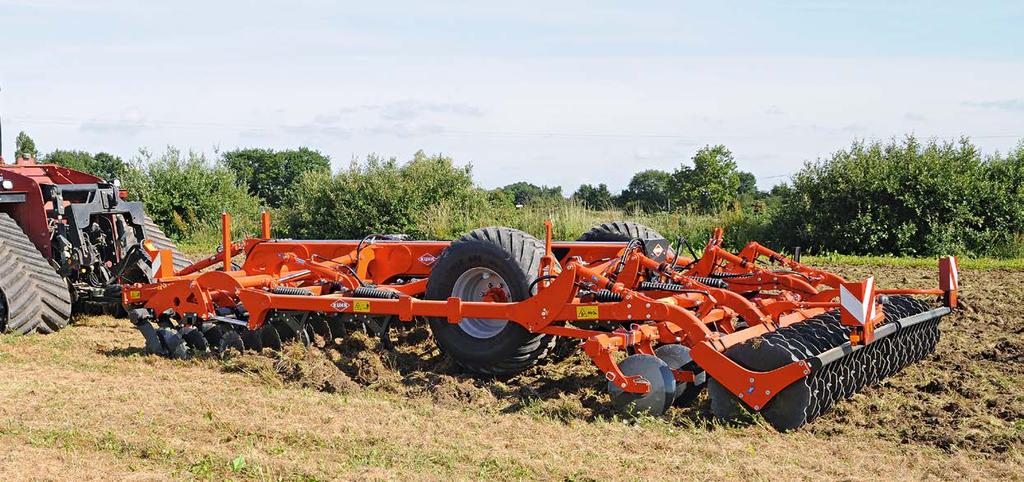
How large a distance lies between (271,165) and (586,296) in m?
41.4

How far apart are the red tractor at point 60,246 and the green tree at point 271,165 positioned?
30942mm

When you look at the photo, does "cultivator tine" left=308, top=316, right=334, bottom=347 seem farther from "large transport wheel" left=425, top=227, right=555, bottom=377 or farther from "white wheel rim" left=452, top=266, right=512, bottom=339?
"white wheel rim" left=452, top=266, right=512, bottom=339

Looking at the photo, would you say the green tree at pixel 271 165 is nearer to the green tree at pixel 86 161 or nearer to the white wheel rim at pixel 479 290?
the green tree at pixel 86 161

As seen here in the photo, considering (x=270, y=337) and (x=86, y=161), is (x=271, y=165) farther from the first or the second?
(x=270, y=337)

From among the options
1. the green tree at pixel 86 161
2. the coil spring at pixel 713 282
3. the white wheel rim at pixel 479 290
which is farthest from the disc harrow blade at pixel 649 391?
the green tree at pixel 86 161

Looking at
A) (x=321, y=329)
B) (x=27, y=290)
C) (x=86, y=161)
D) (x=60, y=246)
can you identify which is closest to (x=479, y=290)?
(x=321, y=329)

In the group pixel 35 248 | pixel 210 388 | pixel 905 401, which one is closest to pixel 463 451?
pixel 210 388

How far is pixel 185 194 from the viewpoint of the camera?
2494cm

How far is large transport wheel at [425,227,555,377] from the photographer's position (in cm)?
694

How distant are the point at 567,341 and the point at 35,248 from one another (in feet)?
17.9

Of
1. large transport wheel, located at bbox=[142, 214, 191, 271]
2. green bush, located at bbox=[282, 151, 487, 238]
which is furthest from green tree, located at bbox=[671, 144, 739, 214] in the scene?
large transport wheel, located at bbox=[142, 214, 191, 271]

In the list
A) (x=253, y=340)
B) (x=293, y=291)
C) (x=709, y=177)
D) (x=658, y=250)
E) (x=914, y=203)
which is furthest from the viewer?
(x=709, y=177)

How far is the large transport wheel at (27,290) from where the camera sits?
9.06 m

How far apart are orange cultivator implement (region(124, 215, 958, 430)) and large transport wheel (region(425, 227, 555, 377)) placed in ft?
0.04
